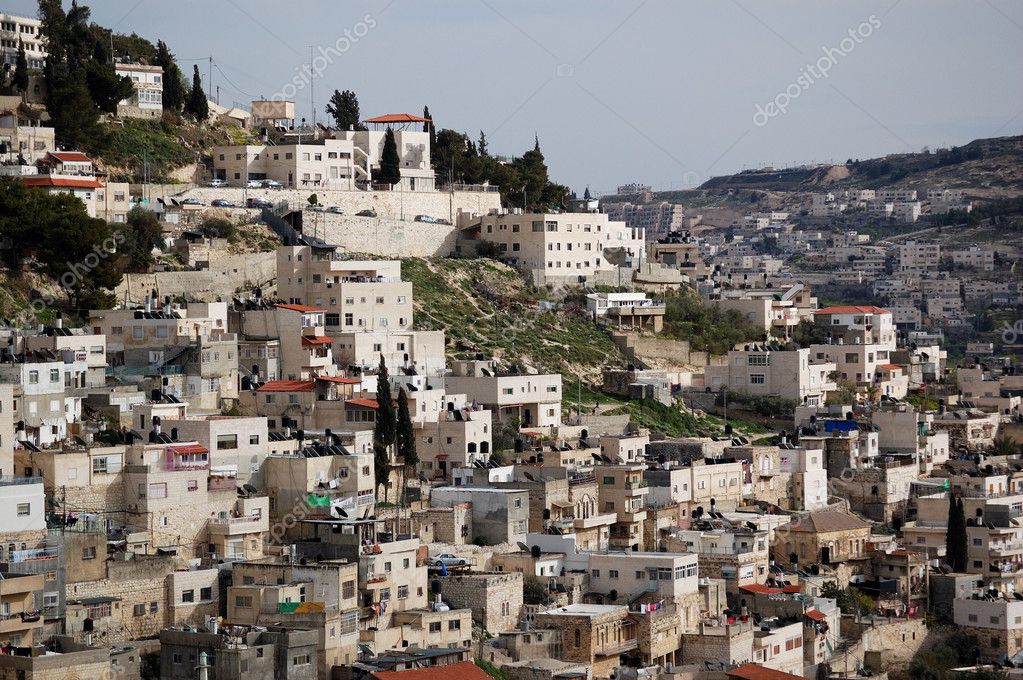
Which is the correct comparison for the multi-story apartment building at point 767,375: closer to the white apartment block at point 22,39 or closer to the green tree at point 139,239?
the green tree at point 139,239

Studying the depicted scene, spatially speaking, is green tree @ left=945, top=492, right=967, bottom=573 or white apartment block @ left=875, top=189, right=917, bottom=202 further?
white apartment block @ left=875, top=189, right=917, bottom=202

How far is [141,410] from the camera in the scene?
45.0 meters

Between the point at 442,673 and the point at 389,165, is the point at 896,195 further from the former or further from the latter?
the point at 442,673

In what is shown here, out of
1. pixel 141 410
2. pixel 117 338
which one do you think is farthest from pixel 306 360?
pixel 141 410

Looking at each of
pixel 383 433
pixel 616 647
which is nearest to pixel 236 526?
pixel 383 433

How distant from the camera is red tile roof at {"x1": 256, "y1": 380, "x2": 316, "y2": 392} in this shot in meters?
50.1

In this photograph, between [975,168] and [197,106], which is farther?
[975,168]

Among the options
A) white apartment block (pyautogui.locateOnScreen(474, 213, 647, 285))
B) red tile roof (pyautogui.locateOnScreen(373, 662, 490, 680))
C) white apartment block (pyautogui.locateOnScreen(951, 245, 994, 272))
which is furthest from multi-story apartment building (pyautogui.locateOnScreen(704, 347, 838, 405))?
white apartment block (pyautogui.locateOnScreen(951, 245, 994, 272))

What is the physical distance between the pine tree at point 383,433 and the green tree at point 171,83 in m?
25.2

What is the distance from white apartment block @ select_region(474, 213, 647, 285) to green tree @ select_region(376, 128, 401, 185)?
3.00 m

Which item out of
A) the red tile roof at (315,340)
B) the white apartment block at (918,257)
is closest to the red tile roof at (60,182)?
the red tile roof at (315,340)

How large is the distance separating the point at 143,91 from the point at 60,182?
12.3 meters

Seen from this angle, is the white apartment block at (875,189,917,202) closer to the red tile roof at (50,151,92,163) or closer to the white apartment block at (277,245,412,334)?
the white apartment block at (277,245,412,334)

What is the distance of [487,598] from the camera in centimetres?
4050
